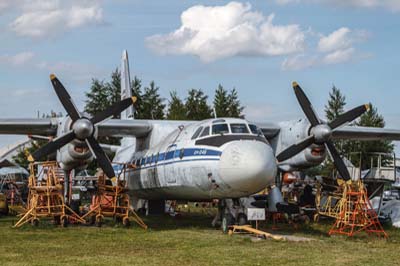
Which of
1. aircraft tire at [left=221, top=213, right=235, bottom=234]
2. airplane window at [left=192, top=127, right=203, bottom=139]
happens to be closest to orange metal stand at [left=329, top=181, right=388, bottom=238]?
aircraft tire at [left=221, top=213, right=235, bottom=234]

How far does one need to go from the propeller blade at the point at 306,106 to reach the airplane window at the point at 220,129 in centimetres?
431

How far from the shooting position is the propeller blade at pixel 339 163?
1678cm

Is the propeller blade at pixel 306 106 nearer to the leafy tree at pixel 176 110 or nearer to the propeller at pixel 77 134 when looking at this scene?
the propeller at pixel 77 134

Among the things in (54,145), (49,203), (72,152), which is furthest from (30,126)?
(49,203)

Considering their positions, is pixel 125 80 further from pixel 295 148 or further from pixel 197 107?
pixel 197 107

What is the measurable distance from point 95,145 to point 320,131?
6.66 metres

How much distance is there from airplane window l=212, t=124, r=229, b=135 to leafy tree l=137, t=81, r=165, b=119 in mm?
35562

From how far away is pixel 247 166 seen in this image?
1280 centimetres

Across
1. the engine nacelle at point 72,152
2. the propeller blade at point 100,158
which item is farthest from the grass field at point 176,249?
the engine nacelle at point 72,152

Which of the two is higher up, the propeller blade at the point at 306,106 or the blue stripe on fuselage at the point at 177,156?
the propeller blade at the point at 306,106

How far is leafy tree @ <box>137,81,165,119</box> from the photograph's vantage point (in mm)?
50594

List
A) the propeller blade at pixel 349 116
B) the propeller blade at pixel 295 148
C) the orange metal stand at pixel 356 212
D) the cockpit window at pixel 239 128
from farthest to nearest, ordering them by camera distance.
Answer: the propeller blade at pixel 349 116
the propeller blade at pixel 295 148
the orange metal stand at pixel 356 212
the cockpit window at pixel 239 128

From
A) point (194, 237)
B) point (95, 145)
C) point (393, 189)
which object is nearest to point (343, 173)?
point (194, 237)

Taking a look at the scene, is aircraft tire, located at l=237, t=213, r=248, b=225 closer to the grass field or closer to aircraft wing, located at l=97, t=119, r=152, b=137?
the grass field
